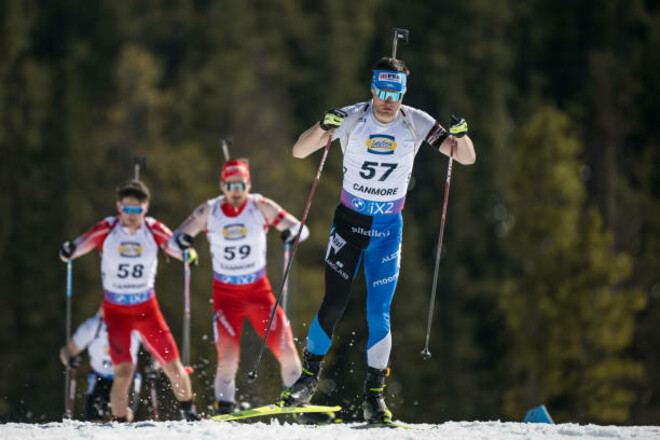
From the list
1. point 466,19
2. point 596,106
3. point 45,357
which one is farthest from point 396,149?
point 596,106

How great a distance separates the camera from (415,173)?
36094 millimetres

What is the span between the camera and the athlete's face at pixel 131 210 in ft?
29.4

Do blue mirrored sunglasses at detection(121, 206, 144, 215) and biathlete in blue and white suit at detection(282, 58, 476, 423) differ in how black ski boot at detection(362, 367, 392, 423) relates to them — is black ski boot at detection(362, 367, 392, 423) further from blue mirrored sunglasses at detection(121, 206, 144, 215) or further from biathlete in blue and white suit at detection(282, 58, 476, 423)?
blue mirrored sunglasses at detection(121, 206, 144, 215)

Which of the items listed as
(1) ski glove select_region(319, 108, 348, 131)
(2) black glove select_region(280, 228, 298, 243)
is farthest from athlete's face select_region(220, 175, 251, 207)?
(1) ski glove select_region(319, 108, 348, 131)

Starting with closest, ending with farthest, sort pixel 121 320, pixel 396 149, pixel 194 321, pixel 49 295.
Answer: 1. pixel 396 149
2. pixel 121 320
3. pixel 194 321
4. pixel 49 295

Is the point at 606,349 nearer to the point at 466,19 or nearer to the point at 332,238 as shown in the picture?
the point at 466,19

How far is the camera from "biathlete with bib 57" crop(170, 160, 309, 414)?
8.78m

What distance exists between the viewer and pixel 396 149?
7.32 meters

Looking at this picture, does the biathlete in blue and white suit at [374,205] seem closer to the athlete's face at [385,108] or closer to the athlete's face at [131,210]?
the athlete's face at [385,108]

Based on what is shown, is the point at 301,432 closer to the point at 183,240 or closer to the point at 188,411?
the point at 188,411

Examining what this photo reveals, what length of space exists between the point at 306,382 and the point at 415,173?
28977 mm

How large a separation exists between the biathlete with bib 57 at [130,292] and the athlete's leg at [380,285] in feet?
7.08

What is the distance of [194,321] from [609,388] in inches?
371

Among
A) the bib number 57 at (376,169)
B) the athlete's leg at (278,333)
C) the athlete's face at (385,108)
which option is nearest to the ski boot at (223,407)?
the athlete's leg at (278,333)
